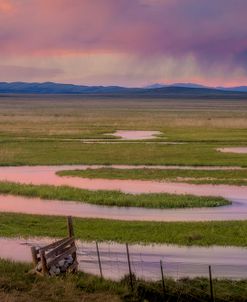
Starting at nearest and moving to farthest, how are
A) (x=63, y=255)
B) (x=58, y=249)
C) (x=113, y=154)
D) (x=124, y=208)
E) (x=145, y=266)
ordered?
(x=58, y=249)
(x=63, y=255)
(x=145, y=266)
(x=124, y=208)
(x=113, y=154)

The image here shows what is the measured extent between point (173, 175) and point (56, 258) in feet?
73.7

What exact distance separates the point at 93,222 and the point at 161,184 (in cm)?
1074

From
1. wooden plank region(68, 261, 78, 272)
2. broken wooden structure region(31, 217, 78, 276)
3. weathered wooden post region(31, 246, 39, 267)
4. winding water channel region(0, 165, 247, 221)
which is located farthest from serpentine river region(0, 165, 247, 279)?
weathered wooden post region(31, 246, 39, 267)

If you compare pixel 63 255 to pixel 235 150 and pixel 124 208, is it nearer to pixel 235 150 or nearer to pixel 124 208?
pixel 124 208

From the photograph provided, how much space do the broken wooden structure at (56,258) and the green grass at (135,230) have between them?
15.8ft

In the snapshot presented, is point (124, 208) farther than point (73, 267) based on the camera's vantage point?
Yes

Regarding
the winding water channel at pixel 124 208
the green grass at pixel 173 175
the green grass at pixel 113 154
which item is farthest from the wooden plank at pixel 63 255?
the green grass at pixel 113 154

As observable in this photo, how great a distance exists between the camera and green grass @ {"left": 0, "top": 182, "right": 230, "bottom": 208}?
94.4 feet

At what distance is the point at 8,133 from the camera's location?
69.7 meters

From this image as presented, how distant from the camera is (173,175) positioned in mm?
38344

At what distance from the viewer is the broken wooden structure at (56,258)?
1619 centimetres

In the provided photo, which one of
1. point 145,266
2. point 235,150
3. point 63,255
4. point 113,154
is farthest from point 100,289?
point 235,150

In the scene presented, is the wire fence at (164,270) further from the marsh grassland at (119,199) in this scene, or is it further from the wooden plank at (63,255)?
the wooden plank at (63,255)

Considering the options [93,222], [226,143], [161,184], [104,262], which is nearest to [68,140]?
[226,143]
